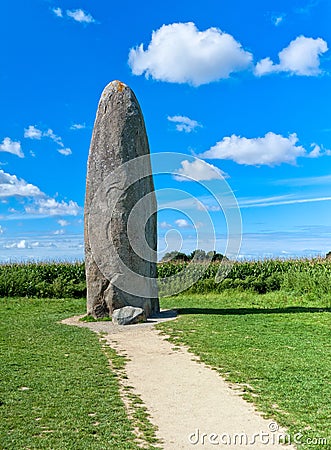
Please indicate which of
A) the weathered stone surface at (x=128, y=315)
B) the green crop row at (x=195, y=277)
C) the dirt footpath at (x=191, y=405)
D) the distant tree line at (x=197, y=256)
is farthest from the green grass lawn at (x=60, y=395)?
the distant tree line at (x=197, y=256)

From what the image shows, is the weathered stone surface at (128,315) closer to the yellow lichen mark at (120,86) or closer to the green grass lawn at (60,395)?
the green grass lawn at (60,395)

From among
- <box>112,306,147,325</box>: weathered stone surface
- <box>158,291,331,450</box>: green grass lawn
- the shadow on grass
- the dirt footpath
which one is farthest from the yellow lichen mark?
the dirt footpath

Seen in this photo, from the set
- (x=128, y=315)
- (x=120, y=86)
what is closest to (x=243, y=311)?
(x=128, y=315)

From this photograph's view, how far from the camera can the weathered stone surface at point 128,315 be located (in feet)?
46.4

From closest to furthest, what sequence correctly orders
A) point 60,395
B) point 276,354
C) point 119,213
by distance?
point 60,395, point 276,354, point 119,213

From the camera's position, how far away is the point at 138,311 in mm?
14430

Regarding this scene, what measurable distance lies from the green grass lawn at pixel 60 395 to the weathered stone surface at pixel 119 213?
2.02 metres

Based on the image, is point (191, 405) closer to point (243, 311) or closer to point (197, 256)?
point (243, 311)

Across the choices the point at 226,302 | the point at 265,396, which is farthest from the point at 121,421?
the point at 226,302

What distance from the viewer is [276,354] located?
10289 millimetres

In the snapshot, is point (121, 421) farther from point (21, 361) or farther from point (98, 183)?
point (98, 183)

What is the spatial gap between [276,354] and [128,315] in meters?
5.10

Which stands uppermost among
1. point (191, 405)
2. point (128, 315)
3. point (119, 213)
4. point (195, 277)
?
point (119, 213)

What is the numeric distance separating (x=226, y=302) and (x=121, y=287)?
25.4 feet
